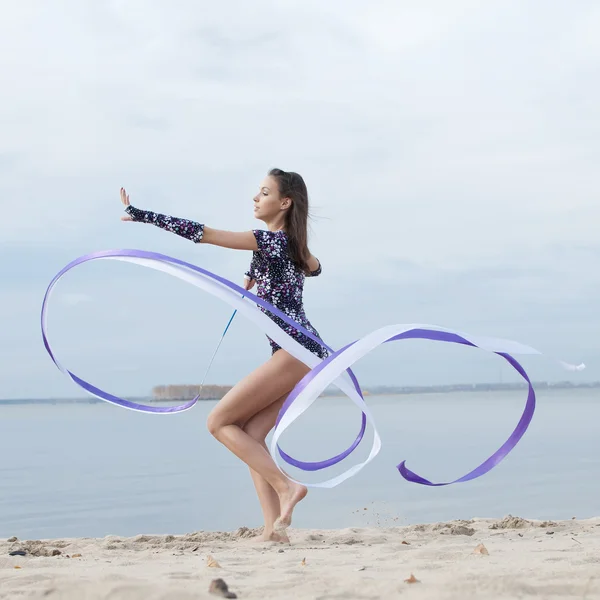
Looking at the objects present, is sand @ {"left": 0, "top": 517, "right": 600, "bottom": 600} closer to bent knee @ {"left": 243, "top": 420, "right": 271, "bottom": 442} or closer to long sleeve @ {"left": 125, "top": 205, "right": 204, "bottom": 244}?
bent knee @ {"left": 243, "top": 420, "right": 271, "bottom": 442}

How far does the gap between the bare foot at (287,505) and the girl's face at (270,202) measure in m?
1.57

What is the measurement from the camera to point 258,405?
488 centimetres

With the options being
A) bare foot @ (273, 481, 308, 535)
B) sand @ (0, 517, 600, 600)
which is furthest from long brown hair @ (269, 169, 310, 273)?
sand @ (0, 517, 600, 600)

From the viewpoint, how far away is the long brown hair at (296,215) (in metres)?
5.04

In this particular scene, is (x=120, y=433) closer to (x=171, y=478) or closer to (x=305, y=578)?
(x=171, y=478)

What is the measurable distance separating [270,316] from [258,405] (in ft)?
1.65

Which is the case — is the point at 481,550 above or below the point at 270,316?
below

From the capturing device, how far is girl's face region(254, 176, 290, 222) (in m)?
5.12

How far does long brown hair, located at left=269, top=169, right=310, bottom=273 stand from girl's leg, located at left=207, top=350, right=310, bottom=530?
58 cm

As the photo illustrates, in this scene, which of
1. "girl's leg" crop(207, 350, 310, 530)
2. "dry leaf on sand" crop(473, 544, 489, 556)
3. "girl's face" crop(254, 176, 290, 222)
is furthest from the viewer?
"girl's face" crop(254, 176, 290, 222)

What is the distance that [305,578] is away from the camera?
3.28 m

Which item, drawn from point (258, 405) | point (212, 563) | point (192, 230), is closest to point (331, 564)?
point (212, 563)

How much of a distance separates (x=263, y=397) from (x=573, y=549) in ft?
5.84

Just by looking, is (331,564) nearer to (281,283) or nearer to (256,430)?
(256,430)
